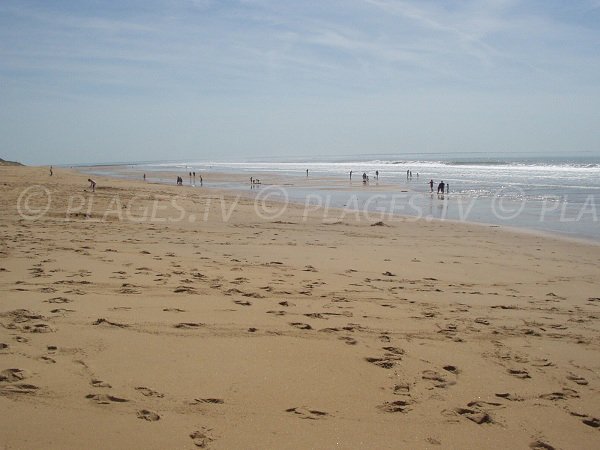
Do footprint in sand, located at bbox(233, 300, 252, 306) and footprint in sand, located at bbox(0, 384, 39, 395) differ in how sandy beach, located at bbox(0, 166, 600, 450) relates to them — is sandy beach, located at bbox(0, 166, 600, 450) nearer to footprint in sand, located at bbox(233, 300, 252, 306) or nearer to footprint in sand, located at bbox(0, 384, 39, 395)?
footprint in sand, located at bbox(0, 384, 39, 395)

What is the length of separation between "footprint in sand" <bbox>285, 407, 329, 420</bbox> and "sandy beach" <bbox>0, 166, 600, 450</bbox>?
0.04 metres

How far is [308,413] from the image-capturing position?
3.46m

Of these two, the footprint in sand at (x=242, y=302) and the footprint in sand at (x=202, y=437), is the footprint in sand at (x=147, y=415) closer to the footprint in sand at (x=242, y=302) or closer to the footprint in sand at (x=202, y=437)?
the footprint in sand at (x=202, y=437)

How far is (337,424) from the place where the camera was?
3.34m

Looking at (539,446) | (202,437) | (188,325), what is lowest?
(539,446)

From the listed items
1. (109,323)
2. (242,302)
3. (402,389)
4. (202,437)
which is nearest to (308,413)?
(202,437)

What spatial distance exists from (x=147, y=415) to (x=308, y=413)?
1.15 m

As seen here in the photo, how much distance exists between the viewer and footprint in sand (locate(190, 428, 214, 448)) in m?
2.98

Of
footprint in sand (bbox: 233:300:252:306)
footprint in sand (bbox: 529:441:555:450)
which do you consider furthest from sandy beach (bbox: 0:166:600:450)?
footprint in sand (bbox: 233:300:252:306)

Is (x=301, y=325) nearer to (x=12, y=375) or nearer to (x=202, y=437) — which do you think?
(x=202, y=437)

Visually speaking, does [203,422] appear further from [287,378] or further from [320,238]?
[320,238]

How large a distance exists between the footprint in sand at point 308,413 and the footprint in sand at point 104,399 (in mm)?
1237

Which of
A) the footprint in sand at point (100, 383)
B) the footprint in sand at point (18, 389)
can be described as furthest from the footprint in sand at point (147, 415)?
the footprint in sand at point (18, 389)

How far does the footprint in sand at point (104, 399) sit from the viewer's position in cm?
336
